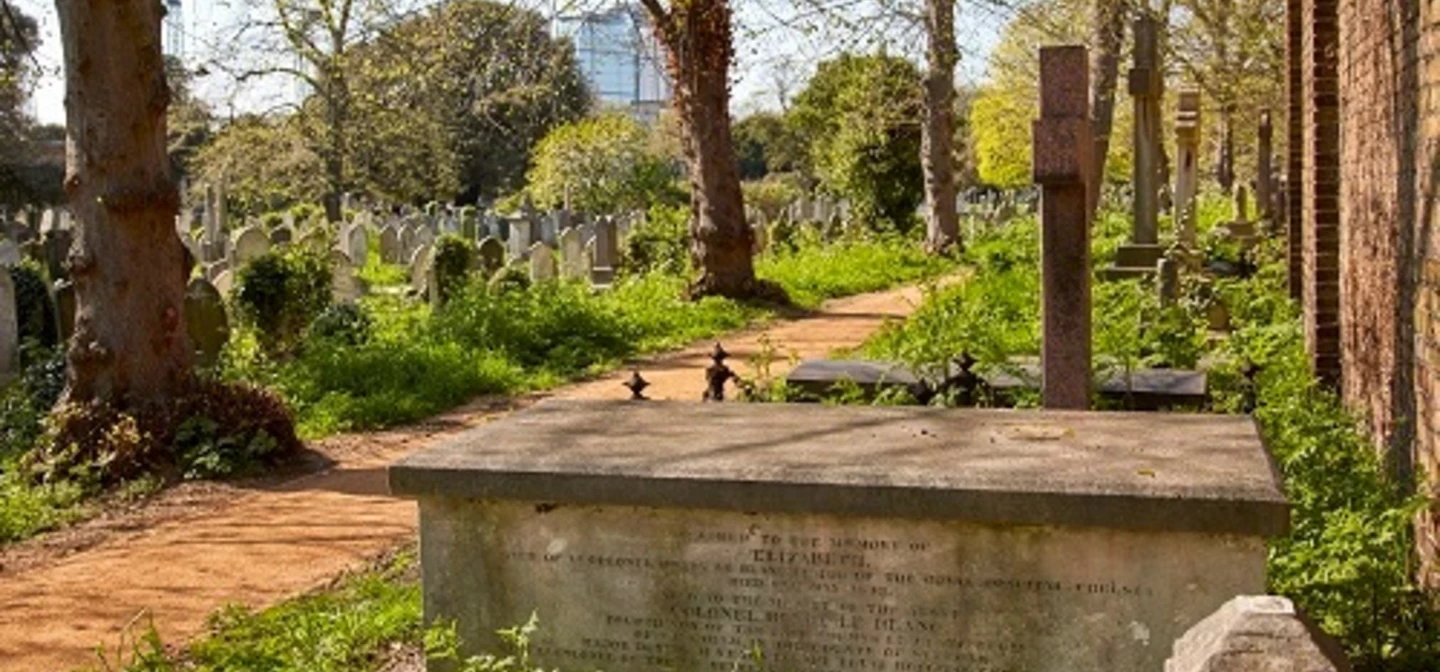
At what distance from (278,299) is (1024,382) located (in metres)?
8.18

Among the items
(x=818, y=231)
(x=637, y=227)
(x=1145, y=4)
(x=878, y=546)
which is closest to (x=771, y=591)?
(x=878, y=546)

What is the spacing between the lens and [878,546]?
4.43 metres

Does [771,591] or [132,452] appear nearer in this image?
[771,591]

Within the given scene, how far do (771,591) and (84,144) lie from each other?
6.55 m

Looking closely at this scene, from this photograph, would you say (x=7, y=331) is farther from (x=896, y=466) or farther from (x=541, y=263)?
(x=896, y=466)

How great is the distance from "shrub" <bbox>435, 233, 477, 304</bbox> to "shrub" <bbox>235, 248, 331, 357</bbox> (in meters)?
2.66

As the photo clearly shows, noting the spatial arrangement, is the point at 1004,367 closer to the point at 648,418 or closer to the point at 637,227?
the point at 648,418

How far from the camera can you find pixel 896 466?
178 inches

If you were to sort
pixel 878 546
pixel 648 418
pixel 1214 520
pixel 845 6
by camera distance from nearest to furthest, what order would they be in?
pixel 1214 520
pixel 878 546
pixel 648 418
pixel 845 6

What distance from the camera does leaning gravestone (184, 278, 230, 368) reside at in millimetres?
Answer: 12875

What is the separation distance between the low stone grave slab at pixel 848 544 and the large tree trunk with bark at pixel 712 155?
42.3 feet

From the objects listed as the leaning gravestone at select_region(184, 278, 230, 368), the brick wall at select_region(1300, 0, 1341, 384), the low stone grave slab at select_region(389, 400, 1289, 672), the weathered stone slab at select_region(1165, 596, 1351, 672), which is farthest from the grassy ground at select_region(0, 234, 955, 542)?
the weathered stone slab at select_region(1165, 596, 1351, 672)

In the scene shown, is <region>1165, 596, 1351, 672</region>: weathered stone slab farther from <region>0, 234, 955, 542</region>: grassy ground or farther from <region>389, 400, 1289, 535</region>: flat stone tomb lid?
<region>0, 234, 955, 542</region>: grassy ground

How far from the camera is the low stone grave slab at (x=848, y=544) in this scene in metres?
4.25
